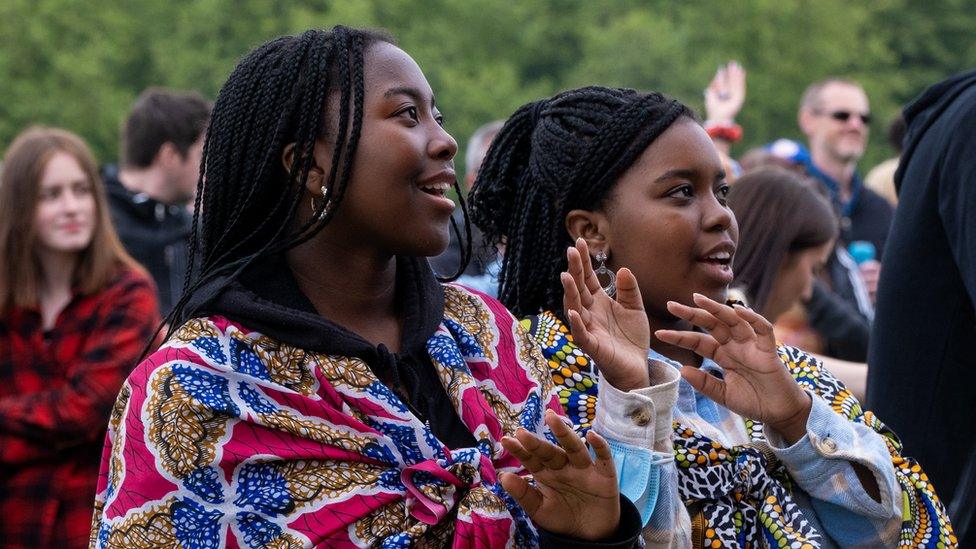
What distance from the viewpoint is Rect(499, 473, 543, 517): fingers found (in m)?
2.29

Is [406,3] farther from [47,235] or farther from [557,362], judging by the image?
[557,362]

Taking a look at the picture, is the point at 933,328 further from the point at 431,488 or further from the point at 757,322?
the point at 431,488

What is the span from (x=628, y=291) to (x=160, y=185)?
448 centimetres

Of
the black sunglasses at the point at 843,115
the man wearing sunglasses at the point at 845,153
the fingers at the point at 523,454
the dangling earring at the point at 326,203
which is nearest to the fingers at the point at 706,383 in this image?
the fingers at the point at 523,454

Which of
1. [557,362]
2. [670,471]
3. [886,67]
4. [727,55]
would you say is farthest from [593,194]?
[886,67]

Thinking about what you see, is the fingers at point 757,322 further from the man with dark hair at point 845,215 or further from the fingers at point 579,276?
the man with dark hair at point 845,215

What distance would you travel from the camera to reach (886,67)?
3438 centimetres

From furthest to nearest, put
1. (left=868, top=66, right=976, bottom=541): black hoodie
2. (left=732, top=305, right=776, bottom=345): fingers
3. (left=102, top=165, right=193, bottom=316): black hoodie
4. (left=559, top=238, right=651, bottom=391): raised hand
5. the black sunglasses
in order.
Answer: the black sunglasses
(left=102, top=165, right=193, bottom=316): black hoodie
(left=868, top=66, right=976, bottom=541): black hoodie
(left=732, top=305, right=776, bottom=345): fingers
(left=559, top=238, right=651, bottom=391): raised hand

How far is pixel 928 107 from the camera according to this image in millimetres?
3971

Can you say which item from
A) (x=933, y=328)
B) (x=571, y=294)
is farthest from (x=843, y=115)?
(x=571, y=294)

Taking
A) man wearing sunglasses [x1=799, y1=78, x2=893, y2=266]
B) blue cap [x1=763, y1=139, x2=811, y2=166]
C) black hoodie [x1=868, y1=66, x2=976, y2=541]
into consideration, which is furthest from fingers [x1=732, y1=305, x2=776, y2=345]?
man wearing sunglasses [x1=799, y1=78, x2=893, y2=266]

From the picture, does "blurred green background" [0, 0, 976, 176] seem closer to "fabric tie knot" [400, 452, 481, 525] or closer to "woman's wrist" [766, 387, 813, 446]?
"woman's wrist" [766, 387, 813, 446]

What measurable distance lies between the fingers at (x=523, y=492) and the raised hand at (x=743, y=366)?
17.1 inches

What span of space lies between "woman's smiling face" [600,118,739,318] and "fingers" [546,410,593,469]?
650mm
